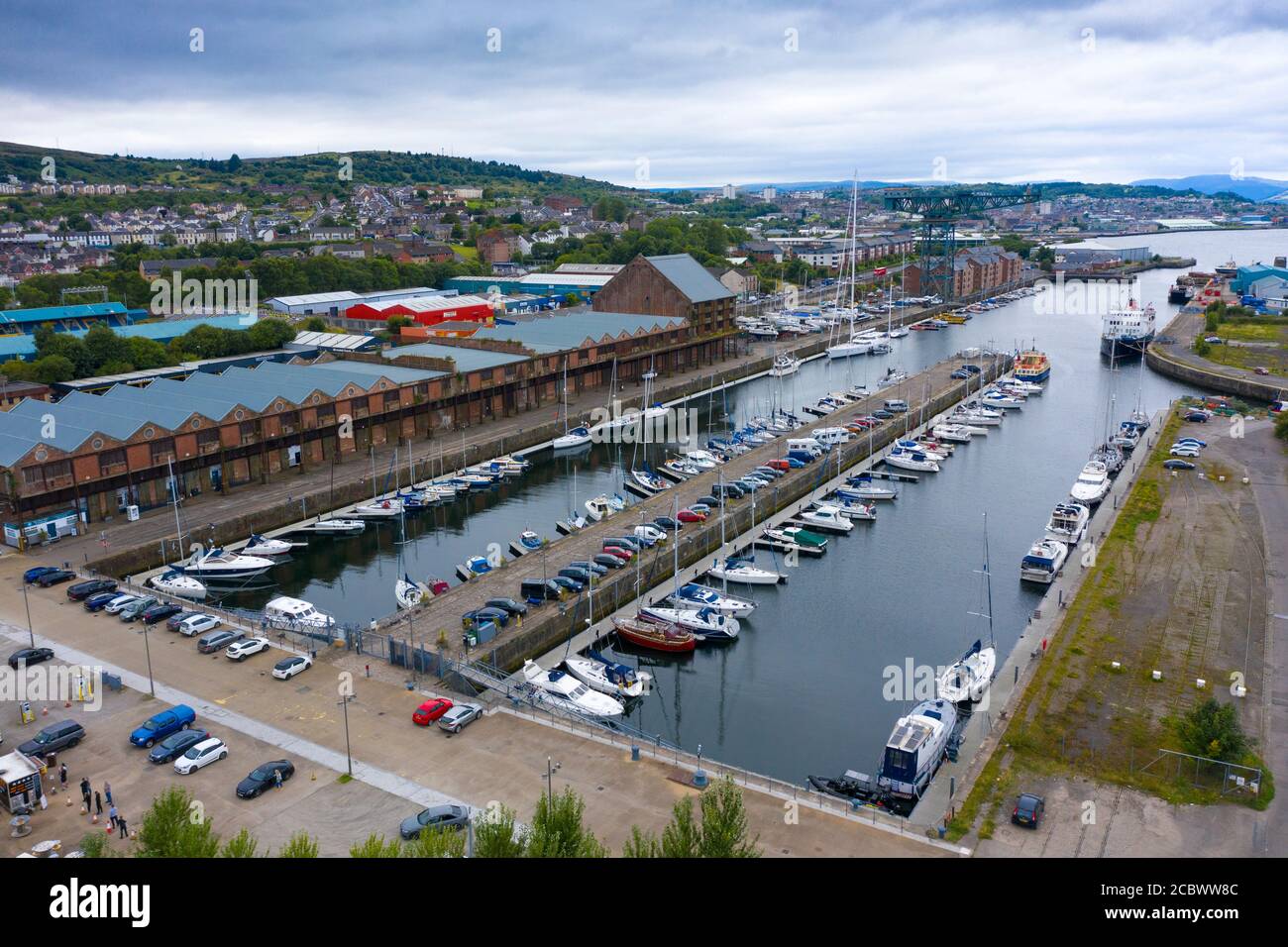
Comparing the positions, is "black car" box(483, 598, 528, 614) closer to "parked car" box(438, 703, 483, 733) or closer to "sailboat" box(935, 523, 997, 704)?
"parked car" box(438, 703, 483, 733)

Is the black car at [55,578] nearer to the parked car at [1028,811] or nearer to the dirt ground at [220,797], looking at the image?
the dirt ground at [220,797]

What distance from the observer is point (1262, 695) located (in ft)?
64.4

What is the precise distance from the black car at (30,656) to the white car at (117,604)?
2502 mm

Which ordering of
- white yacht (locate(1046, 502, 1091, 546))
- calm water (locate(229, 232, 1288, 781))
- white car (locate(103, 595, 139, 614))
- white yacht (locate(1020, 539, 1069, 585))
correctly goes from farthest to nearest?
white yacht (locate(1046, 502, 1091, 546)) → white yacht (locate(1020, 539, 1069, 585)) → white car (locate(103, 595, 139, 614)) → calm water (locate(229, 232, 1288, 781))

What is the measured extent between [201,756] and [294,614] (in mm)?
8597

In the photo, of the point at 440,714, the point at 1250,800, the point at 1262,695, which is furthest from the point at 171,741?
the point at 1262,695

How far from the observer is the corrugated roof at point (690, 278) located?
60.8 m

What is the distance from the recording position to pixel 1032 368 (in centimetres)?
5956

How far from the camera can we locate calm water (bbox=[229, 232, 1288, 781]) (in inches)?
842

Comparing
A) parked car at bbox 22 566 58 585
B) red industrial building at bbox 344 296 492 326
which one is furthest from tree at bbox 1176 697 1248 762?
red industrial building at bbox 344 296 492 326

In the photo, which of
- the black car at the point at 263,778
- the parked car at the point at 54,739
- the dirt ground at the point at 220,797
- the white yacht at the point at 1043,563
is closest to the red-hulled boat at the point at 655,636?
the dirt ground at the point at 220,797

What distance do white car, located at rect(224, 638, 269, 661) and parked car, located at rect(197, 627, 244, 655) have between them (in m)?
0.25
